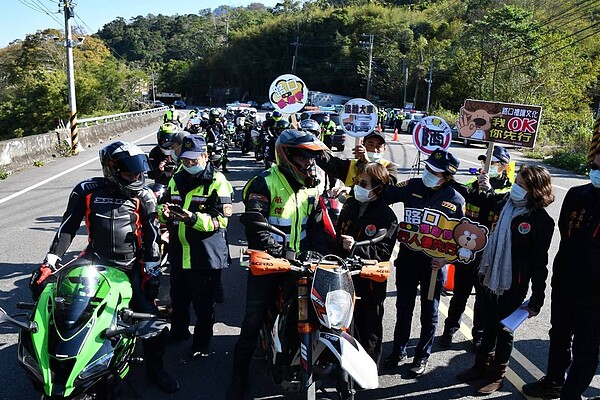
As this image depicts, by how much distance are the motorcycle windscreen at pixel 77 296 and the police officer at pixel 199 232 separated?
1043 millimetres

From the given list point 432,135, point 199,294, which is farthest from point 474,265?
point 199,294

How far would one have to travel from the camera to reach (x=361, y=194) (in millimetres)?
4070

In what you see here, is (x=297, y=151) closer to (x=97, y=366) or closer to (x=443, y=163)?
(x=443, y=163)

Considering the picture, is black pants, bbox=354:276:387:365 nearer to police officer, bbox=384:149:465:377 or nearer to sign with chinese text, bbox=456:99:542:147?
police officer, bbox=384:149:465:377

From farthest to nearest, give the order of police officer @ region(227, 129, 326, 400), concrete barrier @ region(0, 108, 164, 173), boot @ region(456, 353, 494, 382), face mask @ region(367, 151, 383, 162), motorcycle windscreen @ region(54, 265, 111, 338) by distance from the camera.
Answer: concrete barrier @ region(0, 108, 164, 173), face mask @ region(367, 151, 383, 162), boot @ region(456, 353, 494, 382), police officer @ region(227, 129, 326, 400), motorcycle windscreen @ region(54, 265, 111, 338)

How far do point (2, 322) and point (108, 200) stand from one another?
1.16 meters

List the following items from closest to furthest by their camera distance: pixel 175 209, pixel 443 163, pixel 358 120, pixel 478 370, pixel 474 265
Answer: pixel 175 209 < pixel 443 163 < pixel 478 370 < pixel 474 265 < pixel 358 120

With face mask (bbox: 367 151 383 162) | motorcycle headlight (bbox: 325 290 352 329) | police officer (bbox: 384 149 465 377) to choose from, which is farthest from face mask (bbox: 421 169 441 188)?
motorcycle headlight (bbox: 325 290 352 329)

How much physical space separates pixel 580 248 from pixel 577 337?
68cm

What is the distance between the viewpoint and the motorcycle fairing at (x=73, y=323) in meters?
2.87

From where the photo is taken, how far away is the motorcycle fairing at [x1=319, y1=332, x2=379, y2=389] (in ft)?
9.94

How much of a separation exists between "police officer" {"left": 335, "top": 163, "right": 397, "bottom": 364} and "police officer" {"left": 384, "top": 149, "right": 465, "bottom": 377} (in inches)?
10.0

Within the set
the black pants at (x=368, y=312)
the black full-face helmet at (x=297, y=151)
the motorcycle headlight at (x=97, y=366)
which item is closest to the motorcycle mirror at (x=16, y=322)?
the motorcycle headlight at (x=97, y=366)

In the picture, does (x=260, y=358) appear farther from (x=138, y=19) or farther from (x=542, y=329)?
(x=138, y=19)
